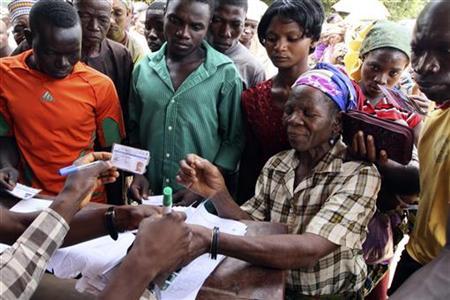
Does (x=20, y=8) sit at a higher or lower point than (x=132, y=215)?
higher

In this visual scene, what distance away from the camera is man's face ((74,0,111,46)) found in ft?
8.55

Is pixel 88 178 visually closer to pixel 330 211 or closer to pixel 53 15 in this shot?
pixel 330 211

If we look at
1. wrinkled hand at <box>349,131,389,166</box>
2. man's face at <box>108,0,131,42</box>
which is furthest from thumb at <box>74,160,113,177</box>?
man's face at <box>108,0,131,42</box>

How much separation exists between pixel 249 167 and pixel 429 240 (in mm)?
1129

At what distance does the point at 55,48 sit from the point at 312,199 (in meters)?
1.37

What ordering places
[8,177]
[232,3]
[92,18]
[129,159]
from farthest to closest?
1. [232,3]
2. [92,18]
3. [8,177]
4. [129,159]

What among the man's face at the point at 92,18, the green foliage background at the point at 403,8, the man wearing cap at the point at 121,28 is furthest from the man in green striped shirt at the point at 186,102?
the green foliage background at the point at 403,8

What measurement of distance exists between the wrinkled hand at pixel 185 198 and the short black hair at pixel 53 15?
0.97 m

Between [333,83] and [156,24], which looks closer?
[333,83]

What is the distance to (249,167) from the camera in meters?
2.56

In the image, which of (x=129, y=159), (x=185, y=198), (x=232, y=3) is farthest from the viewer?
(x=232, y=3)

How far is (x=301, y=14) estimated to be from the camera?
88.7 inches

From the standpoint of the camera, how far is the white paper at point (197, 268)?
4.36 feet

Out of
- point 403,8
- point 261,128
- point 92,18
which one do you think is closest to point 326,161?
point 261,128
